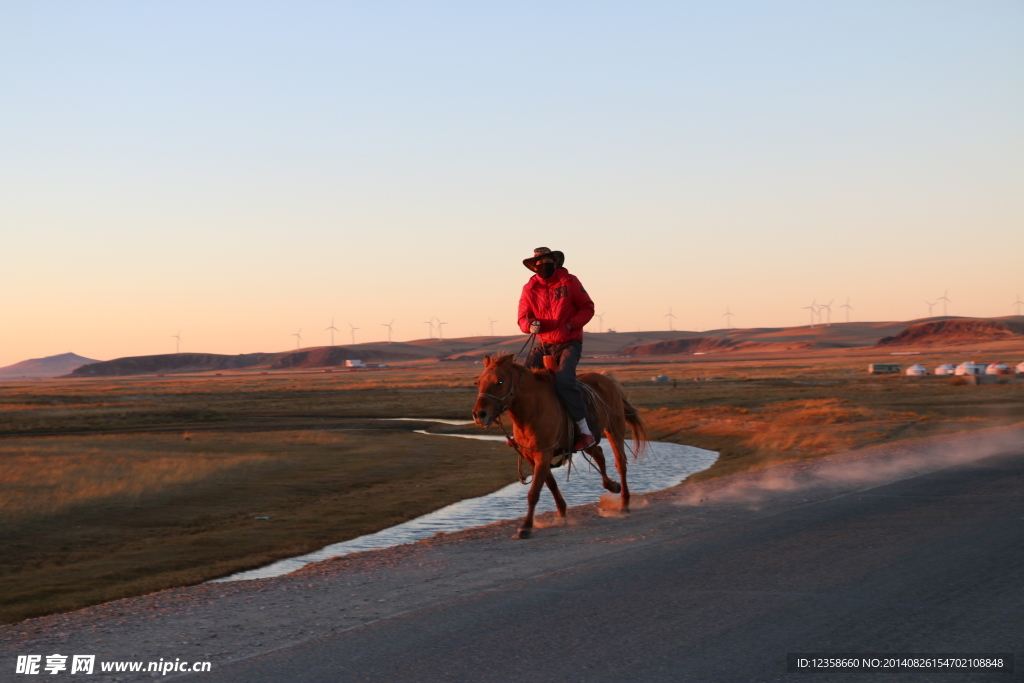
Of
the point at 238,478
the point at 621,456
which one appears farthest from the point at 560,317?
the point at 238,478

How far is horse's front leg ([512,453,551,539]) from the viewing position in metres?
11.9

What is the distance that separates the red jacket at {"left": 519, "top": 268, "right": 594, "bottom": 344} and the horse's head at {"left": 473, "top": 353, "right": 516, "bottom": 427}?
1183 millimetres

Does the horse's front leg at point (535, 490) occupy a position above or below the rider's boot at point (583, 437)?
below

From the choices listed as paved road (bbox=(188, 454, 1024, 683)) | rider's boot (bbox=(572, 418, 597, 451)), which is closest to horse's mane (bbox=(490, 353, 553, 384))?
rider's boot (bbox=(572, 418, 597, 451))

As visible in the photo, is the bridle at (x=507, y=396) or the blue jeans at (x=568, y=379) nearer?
the bridle at (x=507, y=396)

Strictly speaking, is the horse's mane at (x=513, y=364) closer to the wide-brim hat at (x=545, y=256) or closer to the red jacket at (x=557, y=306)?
the red jacket at (x=557, y=306)

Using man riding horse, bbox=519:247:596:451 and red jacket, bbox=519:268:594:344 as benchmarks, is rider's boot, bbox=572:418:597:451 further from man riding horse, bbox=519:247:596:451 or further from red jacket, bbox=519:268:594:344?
red jacket, bbox=519:268:594:344

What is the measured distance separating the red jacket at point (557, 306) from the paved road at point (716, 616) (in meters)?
3.53

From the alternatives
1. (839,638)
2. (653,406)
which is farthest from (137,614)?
(653,406)

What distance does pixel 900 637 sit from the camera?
6.61 meters

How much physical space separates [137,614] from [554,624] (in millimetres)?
4111

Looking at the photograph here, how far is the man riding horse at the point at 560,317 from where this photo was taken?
41.5 feet

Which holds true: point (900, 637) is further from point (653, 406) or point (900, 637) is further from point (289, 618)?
point (653, 406)

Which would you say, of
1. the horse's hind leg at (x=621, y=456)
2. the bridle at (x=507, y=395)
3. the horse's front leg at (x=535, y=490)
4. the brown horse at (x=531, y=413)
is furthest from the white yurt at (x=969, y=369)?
the bridle at (x=507, y=395)
